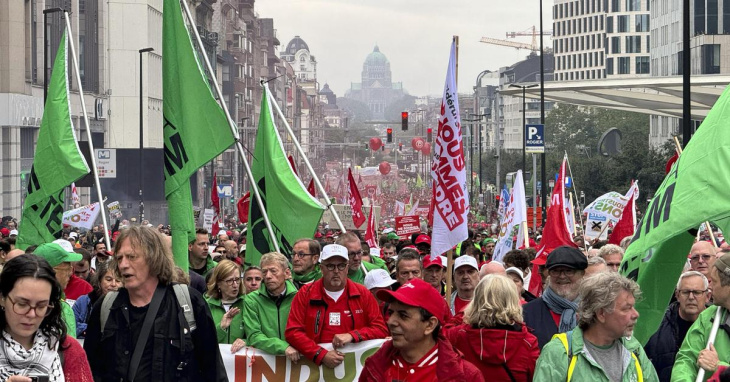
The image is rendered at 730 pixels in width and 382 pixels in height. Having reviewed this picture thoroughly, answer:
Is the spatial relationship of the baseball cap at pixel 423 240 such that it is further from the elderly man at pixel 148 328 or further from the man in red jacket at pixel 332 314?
the elderly man at pixel 148 328

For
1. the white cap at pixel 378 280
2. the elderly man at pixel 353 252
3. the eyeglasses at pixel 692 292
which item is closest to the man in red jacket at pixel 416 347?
the eyeglasses at pixel 692 292

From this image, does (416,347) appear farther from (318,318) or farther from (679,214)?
(318,318)

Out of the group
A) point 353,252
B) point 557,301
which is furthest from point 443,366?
point 353,252

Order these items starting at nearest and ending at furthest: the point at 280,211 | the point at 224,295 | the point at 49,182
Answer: the point at 224,295, the point at 280,211, the point at 49,182

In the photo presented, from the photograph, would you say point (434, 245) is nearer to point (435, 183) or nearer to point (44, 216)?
point (435, 183)

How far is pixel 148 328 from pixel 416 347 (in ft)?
3.95

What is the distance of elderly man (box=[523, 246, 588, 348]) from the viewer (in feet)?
25.3

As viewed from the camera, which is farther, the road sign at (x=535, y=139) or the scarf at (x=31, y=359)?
the road sign at (x=535, y=139)

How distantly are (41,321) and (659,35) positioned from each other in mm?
107580

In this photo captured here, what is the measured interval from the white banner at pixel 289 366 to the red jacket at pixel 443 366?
106 inches

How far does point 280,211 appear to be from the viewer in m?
14.2

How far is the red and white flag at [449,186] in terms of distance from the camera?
454 inches

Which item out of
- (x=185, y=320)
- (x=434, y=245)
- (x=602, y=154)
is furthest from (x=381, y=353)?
(x=602, y=154)

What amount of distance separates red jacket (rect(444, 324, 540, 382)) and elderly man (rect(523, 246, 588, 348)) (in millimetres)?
759
